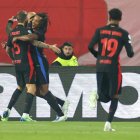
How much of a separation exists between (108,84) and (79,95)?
3935 mm

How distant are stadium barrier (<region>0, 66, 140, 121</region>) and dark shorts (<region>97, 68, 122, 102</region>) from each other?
12.2 feet

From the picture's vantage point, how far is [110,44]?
1212 cm

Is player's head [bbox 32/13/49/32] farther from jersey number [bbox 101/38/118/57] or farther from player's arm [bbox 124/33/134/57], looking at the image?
player's arm [bbox 124/33/134/57]

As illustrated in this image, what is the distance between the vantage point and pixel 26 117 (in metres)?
13.9

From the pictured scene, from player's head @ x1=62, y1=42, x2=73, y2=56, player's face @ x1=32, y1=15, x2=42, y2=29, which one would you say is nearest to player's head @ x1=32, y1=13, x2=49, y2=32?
player's face @ x1=32, y1=15, x2=42, y2=29

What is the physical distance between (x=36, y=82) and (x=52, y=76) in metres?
1.98

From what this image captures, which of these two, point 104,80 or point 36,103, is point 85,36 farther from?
point 104,80

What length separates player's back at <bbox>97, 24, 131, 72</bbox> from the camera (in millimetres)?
12070

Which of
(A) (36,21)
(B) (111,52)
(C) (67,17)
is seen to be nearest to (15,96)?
(A) (36,21)

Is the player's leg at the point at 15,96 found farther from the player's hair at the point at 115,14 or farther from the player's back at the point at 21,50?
the player's hair at the point at 115,14

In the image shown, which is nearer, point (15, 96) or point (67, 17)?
point (15, 96)

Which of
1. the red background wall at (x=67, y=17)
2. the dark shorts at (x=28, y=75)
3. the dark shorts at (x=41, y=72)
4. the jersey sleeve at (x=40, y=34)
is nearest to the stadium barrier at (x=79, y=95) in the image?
the dark shorts at (x=28, y=75)
